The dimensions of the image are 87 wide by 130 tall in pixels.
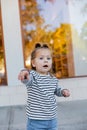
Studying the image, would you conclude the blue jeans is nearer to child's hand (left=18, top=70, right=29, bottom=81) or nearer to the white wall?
child's hand (left=18, top=70, right=29, bottom=81)

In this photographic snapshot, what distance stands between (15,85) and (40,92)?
4.41 metres

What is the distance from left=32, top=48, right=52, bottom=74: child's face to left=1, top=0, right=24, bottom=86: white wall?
14.2 ft

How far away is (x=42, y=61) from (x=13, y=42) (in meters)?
4.40

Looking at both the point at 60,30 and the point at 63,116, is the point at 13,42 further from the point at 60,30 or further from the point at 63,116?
the point at 63,116

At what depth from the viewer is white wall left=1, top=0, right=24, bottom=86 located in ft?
26.6

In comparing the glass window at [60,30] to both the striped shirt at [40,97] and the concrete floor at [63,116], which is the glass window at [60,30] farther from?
the striped shirt at [40,97]

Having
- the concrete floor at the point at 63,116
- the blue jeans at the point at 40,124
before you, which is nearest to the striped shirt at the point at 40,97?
the blue jeans at the point at 40,124

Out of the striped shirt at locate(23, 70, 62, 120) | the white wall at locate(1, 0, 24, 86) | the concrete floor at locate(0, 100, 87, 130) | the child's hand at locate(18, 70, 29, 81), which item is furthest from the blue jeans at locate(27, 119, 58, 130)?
the white wall at locate(1, 0, 24, 86)

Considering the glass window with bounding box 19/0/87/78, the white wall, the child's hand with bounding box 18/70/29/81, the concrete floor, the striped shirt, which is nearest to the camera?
the child's hand with bounding box 18/70/29/81

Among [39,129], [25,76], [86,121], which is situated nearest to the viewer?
[25,76]

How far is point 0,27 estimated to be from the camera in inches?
322

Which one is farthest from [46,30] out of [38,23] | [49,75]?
[49,75]

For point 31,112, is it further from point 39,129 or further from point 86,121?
point 86,121

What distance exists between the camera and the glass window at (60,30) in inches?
323
